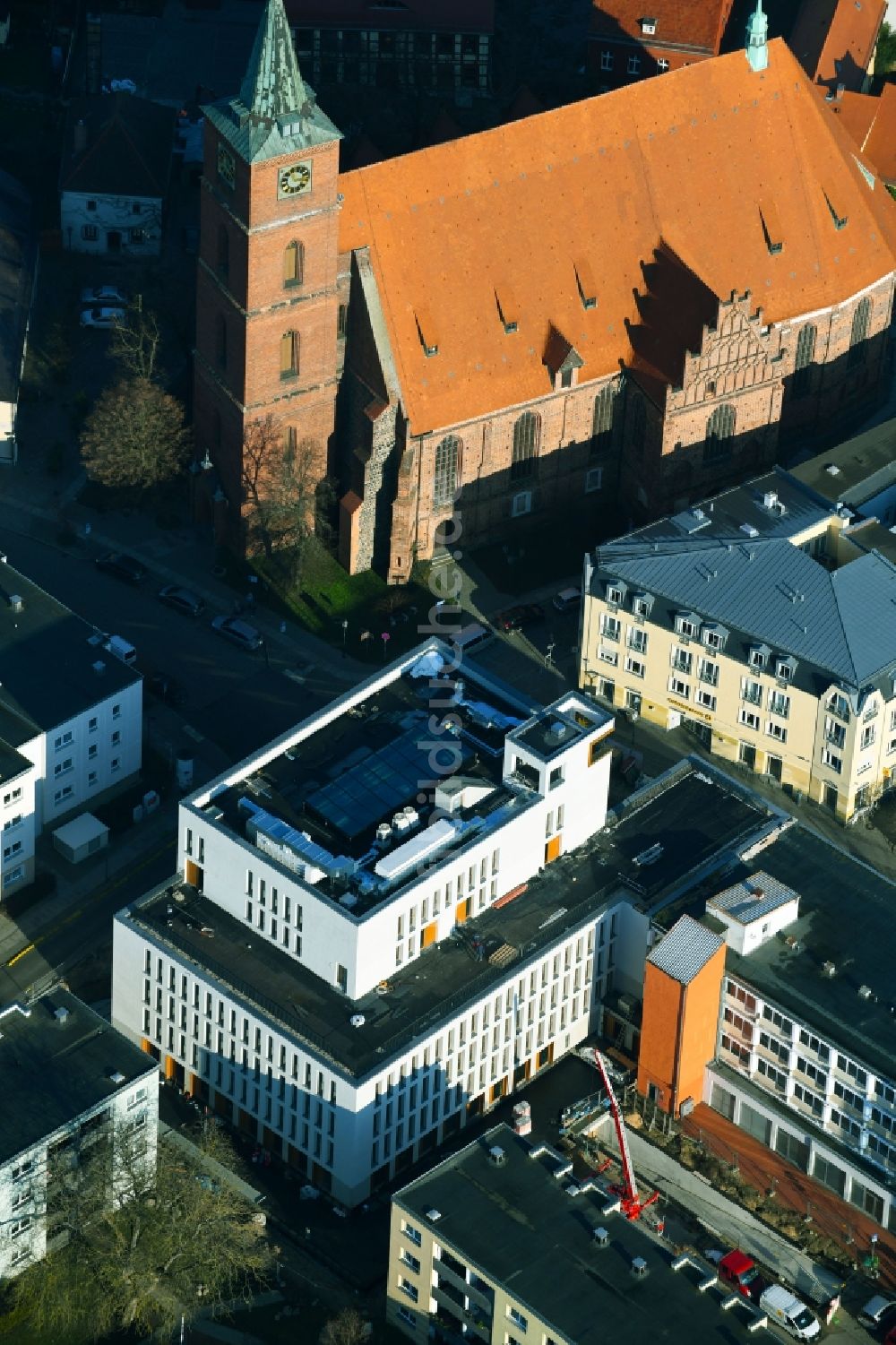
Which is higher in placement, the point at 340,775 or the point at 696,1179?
the point at 340,775

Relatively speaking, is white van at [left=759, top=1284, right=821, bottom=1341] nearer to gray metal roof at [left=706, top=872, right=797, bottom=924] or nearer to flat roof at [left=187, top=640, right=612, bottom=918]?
gray metal roof at [left=706, top=872, right=797, bottom=924]

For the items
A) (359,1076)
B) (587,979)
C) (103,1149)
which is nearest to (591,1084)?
(587,979)

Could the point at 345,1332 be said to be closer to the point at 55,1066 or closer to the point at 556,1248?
the point at 556,1248

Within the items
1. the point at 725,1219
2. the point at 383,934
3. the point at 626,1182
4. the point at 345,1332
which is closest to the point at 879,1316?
the point at 725,1219

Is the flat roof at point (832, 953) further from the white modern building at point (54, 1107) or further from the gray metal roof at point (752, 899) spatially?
the white modern building at point (54, 1107)

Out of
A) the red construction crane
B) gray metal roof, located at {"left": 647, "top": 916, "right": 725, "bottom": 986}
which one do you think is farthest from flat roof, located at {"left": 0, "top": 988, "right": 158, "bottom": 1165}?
gray metal roof, located at {"left": 647, "top": 916, "right": 725, "bottom": 986}

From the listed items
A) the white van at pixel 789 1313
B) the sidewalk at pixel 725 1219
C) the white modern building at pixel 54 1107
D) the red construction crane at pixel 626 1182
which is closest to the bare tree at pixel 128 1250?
the white modern building at pixel 54 1107

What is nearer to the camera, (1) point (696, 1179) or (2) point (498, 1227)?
(2) point (498, 1227)

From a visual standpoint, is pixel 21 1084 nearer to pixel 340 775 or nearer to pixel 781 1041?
pixel 340 775
